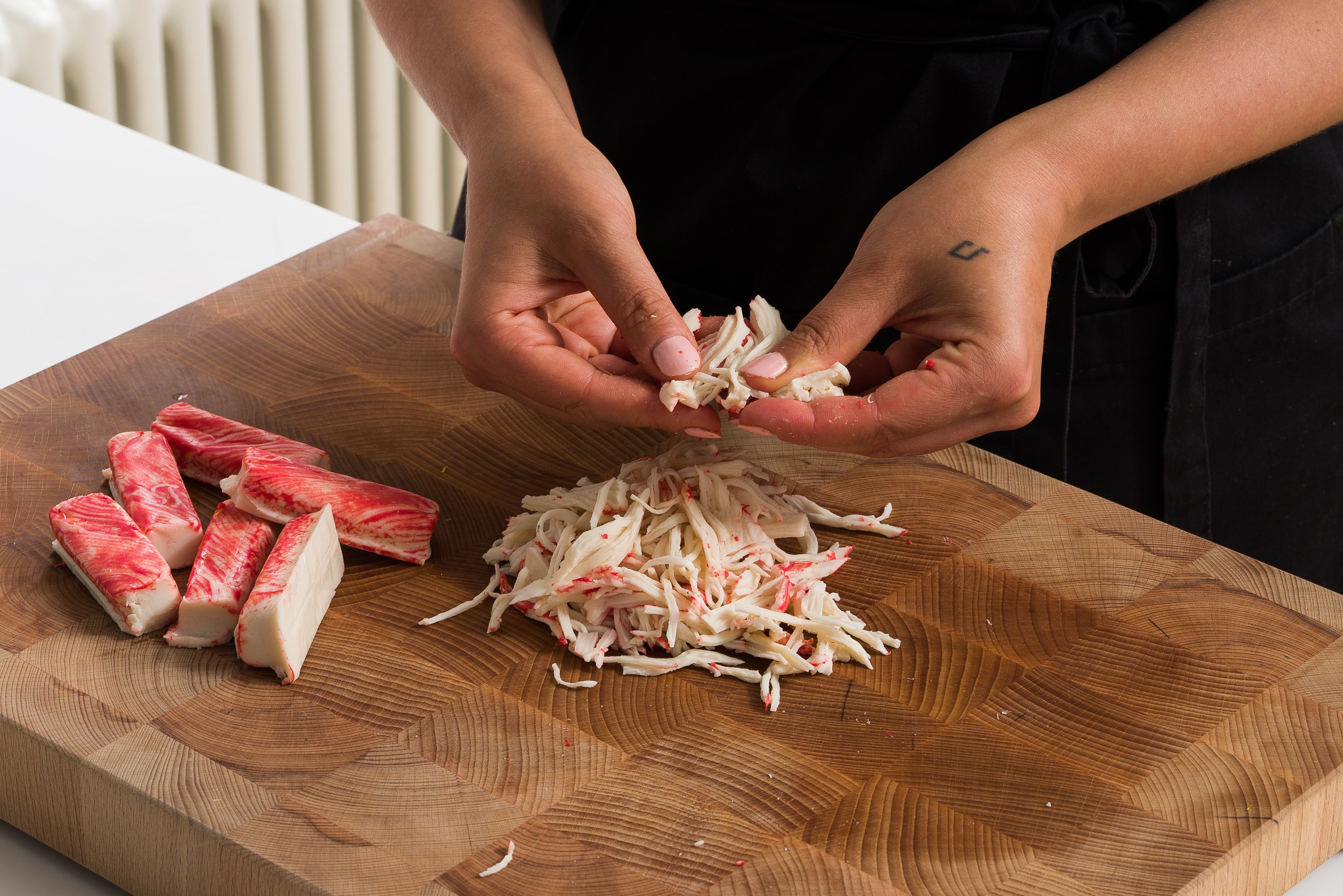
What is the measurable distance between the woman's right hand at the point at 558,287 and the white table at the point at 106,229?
869mm

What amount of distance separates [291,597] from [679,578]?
1.58 feet

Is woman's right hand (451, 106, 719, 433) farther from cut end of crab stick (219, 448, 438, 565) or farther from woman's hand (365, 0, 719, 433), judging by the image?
cut end of crab stick (219, 448, 438, 565)

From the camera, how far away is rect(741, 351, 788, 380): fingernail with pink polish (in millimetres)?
1786

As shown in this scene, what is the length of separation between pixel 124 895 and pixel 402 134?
4008mm

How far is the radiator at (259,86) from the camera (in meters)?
4.26

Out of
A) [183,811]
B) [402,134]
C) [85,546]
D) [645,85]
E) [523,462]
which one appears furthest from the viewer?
[402,134]

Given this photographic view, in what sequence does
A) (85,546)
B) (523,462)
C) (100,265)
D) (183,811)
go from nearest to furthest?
(183,811)
(85,546)
(523,462)
(100,265)

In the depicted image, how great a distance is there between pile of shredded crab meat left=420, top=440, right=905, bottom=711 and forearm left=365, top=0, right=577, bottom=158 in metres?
0.55

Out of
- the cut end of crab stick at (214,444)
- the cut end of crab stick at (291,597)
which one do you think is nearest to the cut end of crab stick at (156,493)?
the cut end of crab stick at (214,444)

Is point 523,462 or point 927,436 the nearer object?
point 927,436

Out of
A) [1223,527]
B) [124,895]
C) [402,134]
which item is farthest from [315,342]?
[402,134]

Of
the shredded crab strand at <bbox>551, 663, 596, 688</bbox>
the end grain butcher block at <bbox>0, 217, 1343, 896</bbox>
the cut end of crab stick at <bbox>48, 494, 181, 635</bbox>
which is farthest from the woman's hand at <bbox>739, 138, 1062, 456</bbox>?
the cut end of crab stick at <bbox>48, 494, 181, 635</bbox>

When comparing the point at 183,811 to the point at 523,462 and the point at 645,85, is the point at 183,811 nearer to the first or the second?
the point at 523,462

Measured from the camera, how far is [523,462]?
84.7 inches
